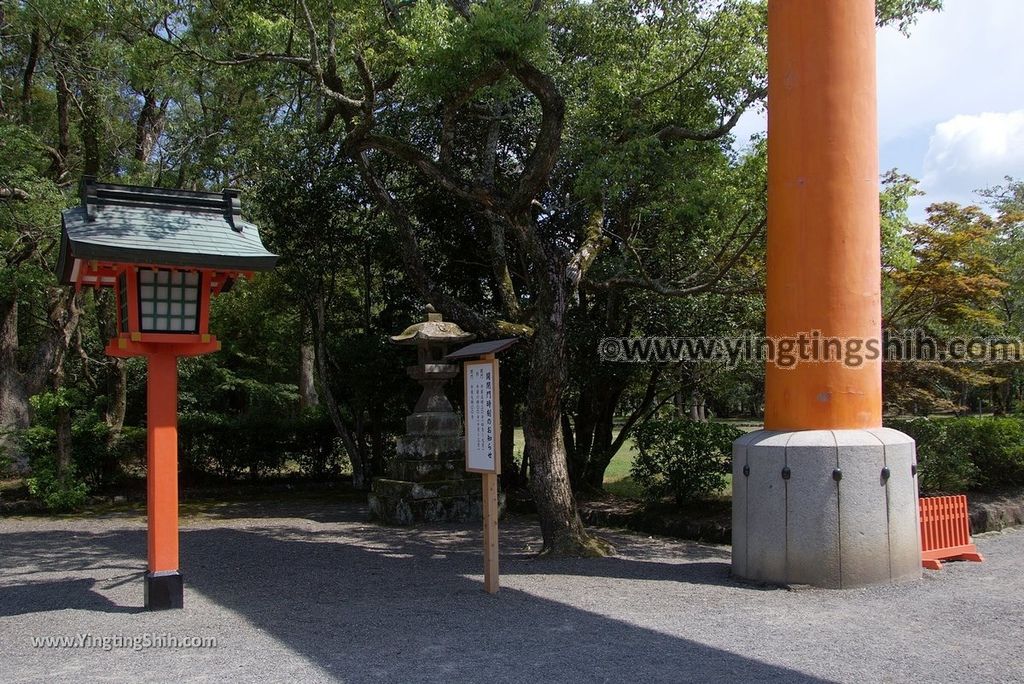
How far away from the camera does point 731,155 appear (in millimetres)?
11898

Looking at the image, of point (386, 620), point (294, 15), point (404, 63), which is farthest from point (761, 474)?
point (294, 15)

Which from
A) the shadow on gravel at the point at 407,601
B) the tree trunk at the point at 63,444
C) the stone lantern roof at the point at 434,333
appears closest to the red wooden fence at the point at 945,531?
the shadow on gravel at the point at 407,601

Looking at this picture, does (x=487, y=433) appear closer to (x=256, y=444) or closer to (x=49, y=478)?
(x=49, y=478)

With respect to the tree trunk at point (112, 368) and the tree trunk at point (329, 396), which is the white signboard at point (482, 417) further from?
the tree trunk at point (112, 368)

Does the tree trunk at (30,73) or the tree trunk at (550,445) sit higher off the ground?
the tree trunk at (30,73)

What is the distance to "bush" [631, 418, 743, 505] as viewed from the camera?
38.8 ft

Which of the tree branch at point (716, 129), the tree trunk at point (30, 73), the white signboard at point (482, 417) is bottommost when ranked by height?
the white signboard at point (482, 417)

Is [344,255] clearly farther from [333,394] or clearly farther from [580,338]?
[580,338]

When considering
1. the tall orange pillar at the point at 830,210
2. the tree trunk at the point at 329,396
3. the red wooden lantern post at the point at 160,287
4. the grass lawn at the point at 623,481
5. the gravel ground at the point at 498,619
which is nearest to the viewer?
the gravel ground at the point at 498,619

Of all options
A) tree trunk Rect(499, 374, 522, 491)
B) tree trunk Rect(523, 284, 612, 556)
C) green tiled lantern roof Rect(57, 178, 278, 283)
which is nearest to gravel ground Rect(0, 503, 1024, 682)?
tree trunk Rect(523, 284, 612, 556)

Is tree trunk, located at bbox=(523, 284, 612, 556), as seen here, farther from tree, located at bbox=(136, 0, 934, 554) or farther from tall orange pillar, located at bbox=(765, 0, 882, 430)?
tall orange pillar, located at bbox=(765, 0, 882, 430)

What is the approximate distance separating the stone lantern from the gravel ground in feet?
7.16

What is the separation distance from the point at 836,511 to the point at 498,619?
10.7ft

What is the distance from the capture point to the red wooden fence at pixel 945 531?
27.7 ft
